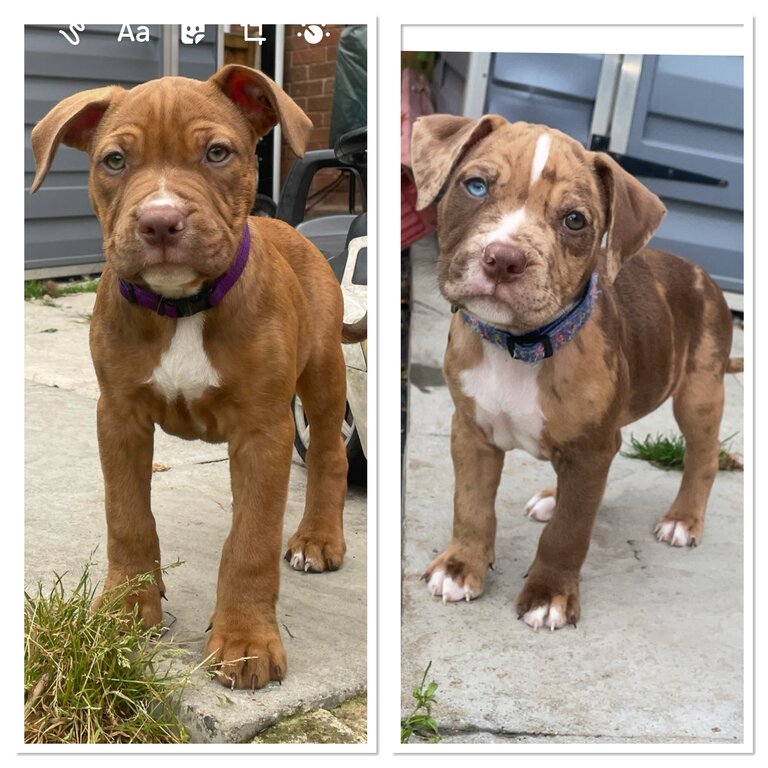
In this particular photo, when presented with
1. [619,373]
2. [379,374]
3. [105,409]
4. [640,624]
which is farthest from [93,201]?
[640,624]

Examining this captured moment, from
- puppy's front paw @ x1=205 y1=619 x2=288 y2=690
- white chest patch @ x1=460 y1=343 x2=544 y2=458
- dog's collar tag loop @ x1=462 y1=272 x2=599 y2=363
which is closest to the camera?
puppy's front paw @ x1=205 y1=619 x2=288 y2=690

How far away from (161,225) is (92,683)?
3.35 ft

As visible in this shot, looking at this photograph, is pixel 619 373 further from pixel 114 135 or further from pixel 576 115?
pixel 114 135

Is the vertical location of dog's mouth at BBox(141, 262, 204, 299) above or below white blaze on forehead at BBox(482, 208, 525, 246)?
below

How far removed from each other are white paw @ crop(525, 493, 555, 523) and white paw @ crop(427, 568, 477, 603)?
592 millimetres

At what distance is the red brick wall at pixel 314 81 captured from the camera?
2525 millimetres

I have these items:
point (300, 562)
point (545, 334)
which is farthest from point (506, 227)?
point (300, 562)

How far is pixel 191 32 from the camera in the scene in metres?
2.49

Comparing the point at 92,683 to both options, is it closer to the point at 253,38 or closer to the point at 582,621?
the point at 582,621

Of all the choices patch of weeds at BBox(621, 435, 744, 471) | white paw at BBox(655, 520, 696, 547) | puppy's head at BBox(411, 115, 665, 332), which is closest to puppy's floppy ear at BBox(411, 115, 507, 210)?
puppy's head at BBox(411, 115, 665, 332)

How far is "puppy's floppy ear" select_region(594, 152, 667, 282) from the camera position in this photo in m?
2.67

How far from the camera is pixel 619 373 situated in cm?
302

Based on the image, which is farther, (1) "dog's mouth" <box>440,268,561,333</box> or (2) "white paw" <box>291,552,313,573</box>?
(2) "white paw" <box>291,552,313,573</box>

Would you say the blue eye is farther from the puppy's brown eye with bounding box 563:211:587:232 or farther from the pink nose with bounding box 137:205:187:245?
the pink nose with bounding box 137:205:187:245
